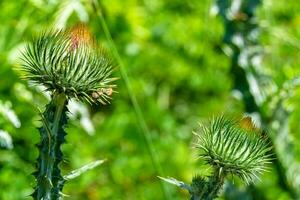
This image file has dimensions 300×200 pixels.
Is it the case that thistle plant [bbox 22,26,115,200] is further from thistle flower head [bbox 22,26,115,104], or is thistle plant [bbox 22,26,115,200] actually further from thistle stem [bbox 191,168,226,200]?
thistle stem [bbox 191,168,226,200]

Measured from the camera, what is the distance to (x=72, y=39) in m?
2.01

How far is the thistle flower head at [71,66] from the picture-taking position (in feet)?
6.66

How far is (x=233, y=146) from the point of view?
2.11 m

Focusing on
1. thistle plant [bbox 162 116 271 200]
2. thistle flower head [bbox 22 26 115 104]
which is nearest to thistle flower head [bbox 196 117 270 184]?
thistle plant [bbox 162 116 271 200]

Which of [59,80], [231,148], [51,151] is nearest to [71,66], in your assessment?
[59,80]

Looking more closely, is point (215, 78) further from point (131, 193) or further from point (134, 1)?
point (131, 193)

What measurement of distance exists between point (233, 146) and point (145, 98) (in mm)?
2118

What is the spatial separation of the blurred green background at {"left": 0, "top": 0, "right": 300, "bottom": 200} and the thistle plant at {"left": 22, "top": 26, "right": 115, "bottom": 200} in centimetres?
50

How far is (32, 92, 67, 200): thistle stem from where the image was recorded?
6.49 ft

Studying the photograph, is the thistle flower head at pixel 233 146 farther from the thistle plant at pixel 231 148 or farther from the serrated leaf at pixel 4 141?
the serrated leaf at pixel 4 141

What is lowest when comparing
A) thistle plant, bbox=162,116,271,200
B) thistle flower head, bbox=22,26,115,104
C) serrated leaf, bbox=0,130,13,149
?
thistle plant, bbox=162,116,271,200

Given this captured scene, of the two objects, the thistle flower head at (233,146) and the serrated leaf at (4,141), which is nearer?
the thistle flower head at (233,146)

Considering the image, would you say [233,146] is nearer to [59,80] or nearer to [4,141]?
[59,80]

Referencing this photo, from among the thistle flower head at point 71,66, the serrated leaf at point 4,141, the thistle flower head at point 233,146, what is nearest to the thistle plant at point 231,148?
the thistle flower head at point 233,146
